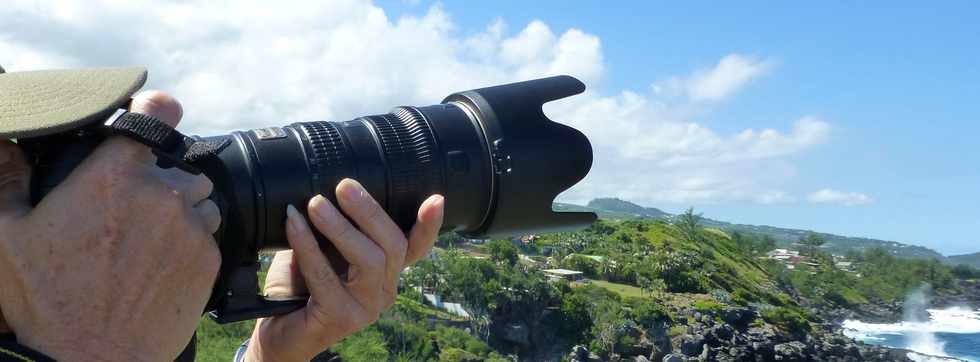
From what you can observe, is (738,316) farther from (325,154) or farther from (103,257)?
(103,257)

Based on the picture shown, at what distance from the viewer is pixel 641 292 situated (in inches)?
1831

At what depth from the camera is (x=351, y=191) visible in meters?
1.29

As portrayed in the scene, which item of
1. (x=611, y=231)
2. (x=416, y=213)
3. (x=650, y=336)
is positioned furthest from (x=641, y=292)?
(x=416, y=213)

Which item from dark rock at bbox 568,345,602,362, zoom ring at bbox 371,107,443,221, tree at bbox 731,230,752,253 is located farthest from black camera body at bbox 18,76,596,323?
tree at bbox 731,230,752,253

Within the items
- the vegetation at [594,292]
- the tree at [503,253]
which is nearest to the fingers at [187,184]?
the vegetation at [594,292]

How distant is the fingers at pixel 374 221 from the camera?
1295 millimetres

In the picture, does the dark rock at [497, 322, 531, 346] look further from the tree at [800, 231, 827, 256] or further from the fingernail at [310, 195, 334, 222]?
the tree at [800, 231, 827, 256]

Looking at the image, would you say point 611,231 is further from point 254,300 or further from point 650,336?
point 254,300

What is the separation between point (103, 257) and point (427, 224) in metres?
0.62

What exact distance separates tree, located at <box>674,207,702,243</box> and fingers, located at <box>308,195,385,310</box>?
64730 mm

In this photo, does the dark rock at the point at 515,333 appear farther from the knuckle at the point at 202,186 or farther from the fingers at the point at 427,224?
the knuckle at the point at 202,186

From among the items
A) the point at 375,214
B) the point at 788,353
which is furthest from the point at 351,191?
the point at 788,353

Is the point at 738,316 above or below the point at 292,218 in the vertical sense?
below

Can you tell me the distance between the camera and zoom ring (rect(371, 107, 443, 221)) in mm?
1426
